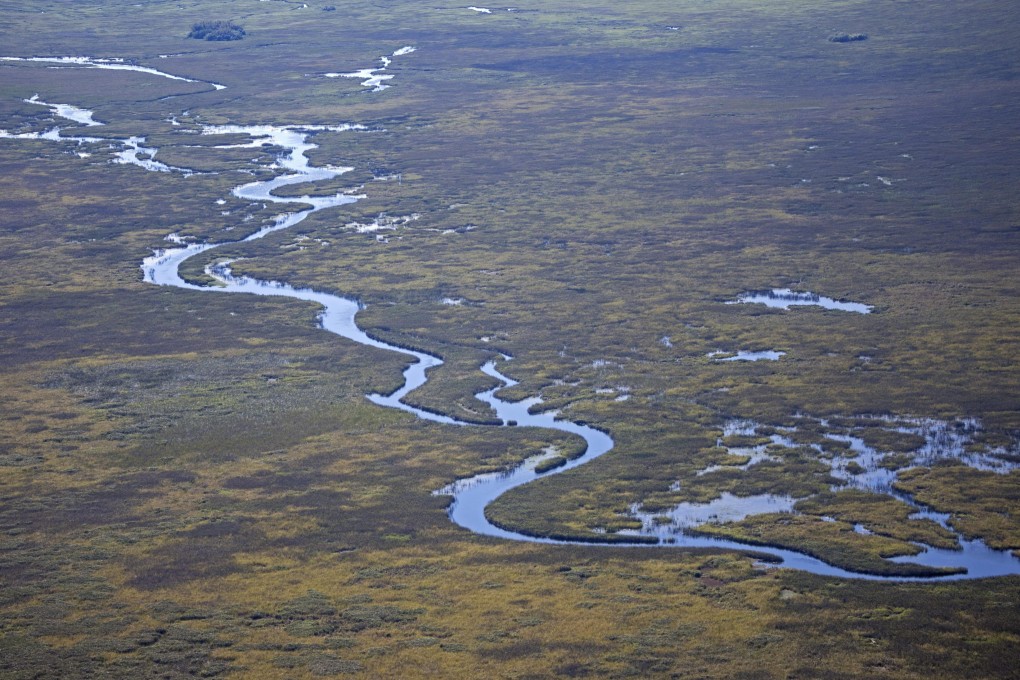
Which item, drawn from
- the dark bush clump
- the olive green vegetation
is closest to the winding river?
the olive green vegetation

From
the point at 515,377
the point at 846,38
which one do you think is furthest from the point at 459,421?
the point at 846,38

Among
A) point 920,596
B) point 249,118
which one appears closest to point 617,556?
point 920,596

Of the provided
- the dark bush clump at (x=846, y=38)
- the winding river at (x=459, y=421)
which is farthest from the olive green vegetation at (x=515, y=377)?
the dark bush clump at (x=846, y=38)

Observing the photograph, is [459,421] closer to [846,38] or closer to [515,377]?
[515,377]

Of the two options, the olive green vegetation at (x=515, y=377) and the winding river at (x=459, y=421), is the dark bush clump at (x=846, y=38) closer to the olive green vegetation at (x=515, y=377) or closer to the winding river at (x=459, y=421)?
the olive green vegetation at (x=515, y=377)

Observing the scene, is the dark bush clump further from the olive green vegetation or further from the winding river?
the winding river

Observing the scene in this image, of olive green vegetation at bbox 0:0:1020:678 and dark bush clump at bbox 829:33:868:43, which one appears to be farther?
dark bush clump at bbox 829:33:868:43

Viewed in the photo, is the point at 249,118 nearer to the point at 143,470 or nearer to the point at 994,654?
the point at 143,470
